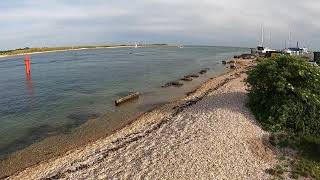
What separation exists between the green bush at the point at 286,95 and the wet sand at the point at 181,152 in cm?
122

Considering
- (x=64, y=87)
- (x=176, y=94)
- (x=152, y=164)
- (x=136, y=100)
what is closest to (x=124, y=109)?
(x=136, y=100)

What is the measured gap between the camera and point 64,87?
59.1m

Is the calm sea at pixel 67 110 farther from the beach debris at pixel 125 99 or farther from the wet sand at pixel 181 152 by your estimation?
the wet sand at pixel 181 152

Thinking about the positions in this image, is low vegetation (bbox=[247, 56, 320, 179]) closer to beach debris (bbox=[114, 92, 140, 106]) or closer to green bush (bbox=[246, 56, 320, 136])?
green bush (bbox=[246, 56, 320, 136])

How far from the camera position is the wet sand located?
59.8 ft

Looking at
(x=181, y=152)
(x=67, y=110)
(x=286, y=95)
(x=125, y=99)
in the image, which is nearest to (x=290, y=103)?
(x=286, y=95)

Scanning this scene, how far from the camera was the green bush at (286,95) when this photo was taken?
937 inches

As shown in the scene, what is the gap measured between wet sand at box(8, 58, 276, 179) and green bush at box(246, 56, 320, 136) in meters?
1.22

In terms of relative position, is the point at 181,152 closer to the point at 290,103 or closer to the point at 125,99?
the point at 290,103

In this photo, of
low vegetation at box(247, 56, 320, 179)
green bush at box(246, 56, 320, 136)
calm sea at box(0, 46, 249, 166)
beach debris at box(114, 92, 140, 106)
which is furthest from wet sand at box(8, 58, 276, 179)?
beach debris at box(114, 92, 140, 106)

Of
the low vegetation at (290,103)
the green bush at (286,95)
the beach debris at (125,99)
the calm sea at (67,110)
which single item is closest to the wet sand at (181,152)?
the low vegetation at (290,103)

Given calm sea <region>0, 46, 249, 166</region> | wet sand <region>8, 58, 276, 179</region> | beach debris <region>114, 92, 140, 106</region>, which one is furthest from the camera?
beach debris <region>114, 92, 140, 106</region>

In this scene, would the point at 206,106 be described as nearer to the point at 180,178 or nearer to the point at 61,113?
the point at 180,178

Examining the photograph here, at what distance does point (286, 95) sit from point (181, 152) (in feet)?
30.0
